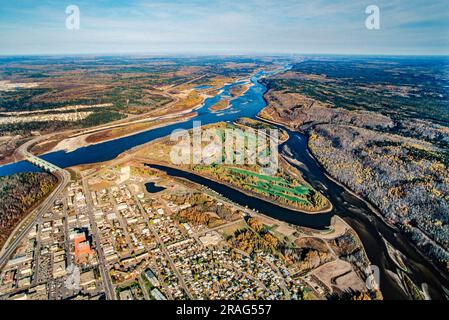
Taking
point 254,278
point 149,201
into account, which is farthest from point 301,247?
point 149,201

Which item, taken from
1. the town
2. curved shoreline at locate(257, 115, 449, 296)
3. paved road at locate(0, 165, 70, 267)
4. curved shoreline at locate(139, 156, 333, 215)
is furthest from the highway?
curved shoreline at locate(257, 115, 449, 296)

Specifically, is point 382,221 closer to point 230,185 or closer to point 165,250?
point 230,185

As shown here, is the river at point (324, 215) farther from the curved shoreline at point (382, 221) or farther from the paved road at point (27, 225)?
the paved road at point (27, 225)

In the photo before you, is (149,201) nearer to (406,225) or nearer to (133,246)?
(133,246)

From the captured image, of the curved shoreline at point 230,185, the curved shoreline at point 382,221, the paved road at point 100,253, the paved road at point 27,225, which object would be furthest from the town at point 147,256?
the curved shoreline at point 382,221

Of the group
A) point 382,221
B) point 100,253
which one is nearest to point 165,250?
point 100,253

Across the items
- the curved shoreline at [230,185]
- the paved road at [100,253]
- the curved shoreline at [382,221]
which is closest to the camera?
the paved road at [100,253]
